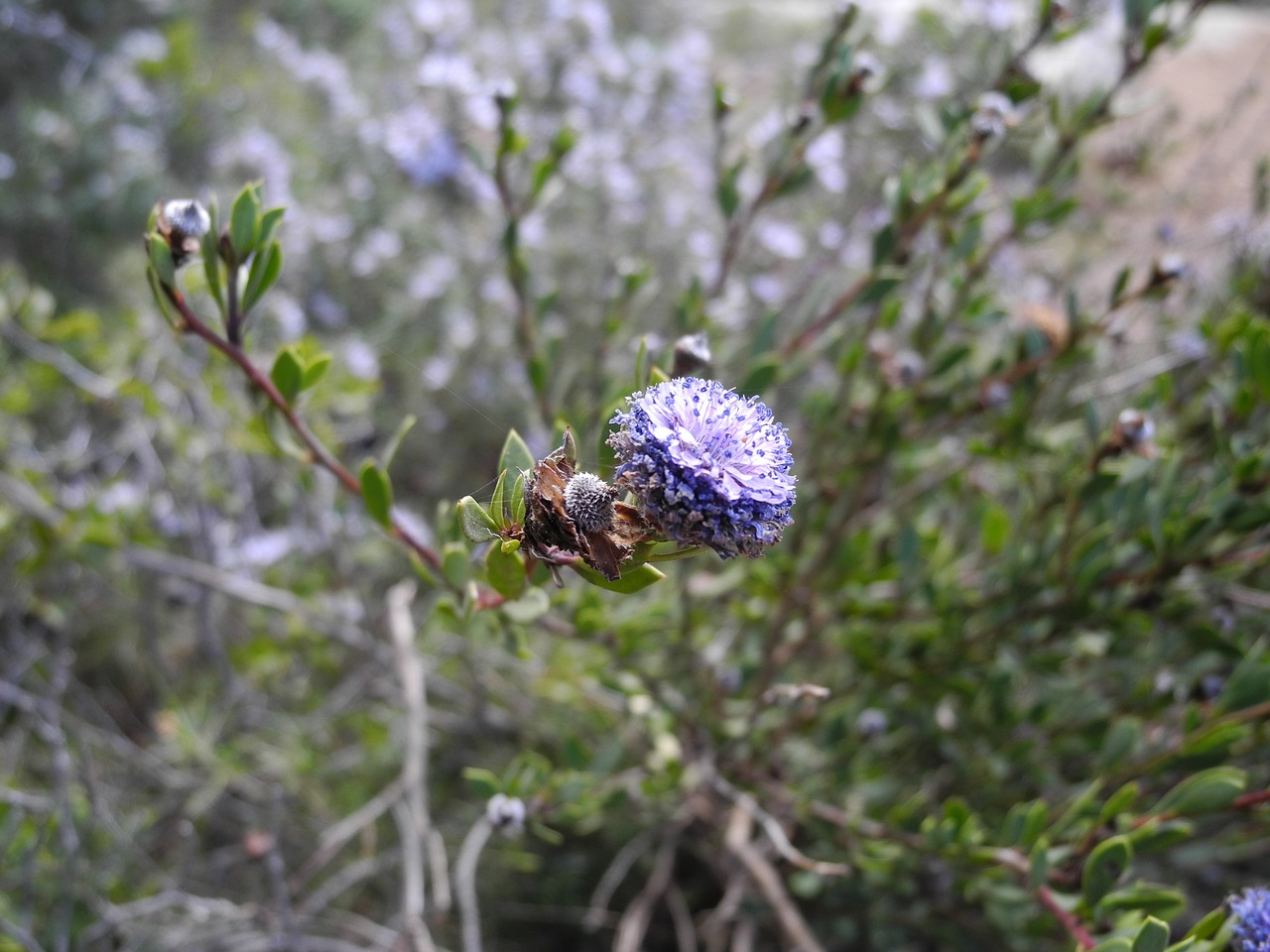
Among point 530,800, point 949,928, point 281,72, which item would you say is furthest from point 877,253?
point 281,72

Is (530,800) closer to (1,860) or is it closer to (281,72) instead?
(1,860)

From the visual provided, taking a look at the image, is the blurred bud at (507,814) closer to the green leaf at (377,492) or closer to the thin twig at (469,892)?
the thin twig at (469,892)

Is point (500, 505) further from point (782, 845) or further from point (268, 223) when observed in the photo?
point (782, 845)

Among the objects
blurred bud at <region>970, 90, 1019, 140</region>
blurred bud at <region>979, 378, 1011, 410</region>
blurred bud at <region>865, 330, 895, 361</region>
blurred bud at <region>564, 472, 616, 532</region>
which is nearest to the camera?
blurred bud at <region>564, 472, 616, 532</region>

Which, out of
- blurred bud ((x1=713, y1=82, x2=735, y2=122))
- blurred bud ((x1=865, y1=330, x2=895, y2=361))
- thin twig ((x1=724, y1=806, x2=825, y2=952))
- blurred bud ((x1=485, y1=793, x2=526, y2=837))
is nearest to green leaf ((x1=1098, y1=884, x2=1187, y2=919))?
thin twig ((x1=724, y1=806, x2=825, y2=952))

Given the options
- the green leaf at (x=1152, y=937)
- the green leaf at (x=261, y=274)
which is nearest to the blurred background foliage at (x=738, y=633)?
the green leaf at (x=1152, y=937)

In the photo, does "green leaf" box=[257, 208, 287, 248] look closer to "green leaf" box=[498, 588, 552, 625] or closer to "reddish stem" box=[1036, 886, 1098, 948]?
"green leaf" box=[498, 588, 552, 625]

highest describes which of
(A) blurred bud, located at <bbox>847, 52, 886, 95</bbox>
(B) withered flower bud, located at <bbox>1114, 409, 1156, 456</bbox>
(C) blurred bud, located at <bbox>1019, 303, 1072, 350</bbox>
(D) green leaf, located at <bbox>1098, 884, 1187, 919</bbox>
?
(A) blurred bud, located at <bbox>847, 52, 886, 95</bbox>
